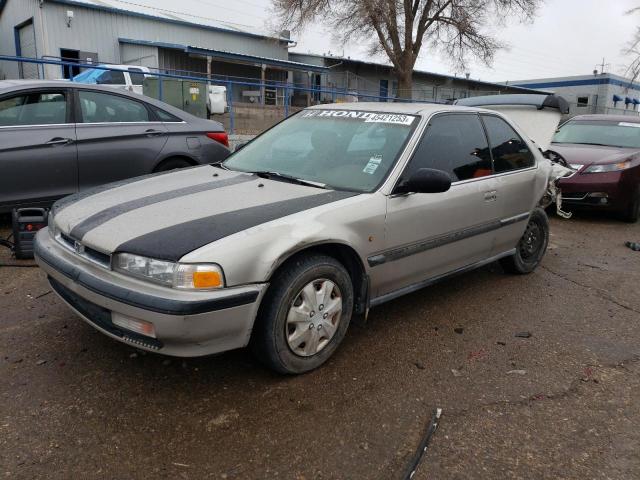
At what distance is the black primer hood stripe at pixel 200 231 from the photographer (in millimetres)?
2432

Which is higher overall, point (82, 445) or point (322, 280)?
point (322, 280)

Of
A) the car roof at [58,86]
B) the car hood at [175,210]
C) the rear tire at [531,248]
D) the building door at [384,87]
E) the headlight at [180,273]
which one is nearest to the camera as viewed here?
the headlight at [180,273]

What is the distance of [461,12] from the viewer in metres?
28.3

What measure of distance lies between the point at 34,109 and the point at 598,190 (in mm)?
7153

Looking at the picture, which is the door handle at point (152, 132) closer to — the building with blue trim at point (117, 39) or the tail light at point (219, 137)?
the tail light at point (219, 137)

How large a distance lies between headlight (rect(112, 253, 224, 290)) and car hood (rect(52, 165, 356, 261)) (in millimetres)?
43

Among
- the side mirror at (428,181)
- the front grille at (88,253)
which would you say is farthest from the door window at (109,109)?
the side mirror at (428,181)

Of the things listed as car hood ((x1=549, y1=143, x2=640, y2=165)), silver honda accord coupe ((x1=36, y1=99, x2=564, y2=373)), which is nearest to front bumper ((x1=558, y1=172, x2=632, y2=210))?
car hood ((x1=549, y1=143, x2=640, y2=165))

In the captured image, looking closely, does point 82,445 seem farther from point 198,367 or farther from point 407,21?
point 407,21

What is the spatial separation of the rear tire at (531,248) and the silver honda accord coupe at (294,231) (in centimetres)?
42

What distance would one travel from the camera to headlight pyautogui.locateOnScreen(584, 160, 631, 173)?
734 centimetres

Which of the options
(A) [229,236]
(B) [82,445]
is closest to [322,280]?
(A) [229,236]

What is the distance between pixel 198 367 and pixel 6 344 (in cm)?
124

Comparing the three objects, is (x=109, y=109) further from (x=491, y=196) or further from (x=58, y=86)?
(x=491, y=196)
